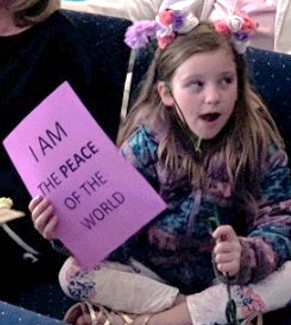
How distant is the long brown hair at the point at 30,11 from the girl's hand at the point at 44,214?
454 millimetres

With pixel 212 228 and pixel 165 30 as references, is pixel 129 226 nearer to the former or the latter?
pixel 212 228

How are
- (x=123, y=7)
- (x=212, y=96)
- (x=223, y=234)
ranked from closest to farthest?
(x=223, y=234) < (x=212, y=96) < (x=123, y=7)

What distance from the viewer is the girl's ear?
1.61 m

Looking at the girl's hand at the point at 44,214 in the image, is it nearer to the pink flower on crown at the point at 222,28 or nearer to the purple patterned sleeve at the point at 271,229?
the purple patterned sleeve at the point at 271,229

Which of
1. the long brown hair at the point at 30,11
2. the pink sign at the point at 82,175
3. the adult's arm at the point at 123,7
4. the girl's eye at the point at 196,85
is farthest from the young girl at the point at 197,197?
the adult's arm at the point at 123,7

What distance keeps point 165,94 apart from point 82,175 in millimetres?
248

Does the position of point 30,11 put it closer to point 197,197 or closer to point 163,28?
point 163,28

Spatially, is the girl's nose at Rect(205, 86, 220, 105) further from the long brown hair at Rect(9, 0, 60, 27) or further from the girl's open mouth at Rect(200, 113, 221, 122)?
the long brown hair at Rect(9, 0, 60, 27)

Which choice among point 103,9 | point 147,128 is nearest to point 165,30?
point 147,128

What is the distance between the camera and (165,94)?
1.62 metres

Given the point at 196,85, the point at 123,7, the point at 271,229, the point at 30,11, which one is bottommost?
the point at 271,229

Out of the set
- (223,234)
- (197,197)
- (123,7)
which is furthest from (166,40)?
(123,7)

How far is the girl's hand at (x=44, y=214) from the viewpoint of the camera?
58.1 inches

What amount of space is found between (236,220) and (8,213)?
39cm
